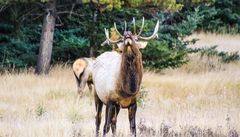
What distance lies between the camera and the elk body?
30.9 feet

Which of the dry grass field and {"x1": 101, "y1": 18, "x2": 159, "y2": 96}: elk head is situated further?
Answer: the dry grass field

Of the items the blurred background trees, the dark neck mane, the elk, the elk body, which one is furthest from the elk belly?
the blurred background trees

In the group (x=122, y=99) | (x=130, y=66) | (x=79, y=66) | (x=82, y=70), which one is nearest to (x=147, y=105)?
(x=82, y=70)

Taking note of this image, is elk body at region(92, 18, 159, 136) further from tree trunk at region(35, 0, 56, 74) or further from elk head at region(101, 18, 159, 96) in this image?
tree trunk at region(35, 0, 56, 74)

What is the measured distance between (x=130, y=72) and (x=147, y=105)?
223 inches

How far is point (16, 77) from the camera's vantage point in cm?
1855

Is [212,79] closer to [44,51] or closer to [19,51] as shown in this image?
[44,51]

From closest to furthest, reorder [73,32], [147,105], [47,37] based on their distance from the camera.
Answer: [147,105] → [47,37] → [73,32]

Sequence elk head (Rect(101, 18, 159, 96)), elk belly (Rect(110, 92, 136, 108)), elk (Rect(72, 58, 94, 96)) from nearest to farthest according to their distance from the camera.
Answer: elk head (Rect(101, 18, 159, 96)), elk belly (Rect(110, 92, 136, 108)), elk (Rect(72, 58, 94, 96))

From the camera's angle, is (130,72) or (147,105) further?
(147,105)

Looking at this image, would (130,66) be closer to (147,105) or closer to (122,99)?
(122,99)

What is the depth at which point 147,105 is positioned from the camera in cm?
1516

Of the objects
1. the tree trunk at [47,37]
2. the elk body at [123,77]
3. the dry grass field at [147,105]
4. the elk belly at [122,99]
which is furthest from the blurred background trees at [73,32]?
the elk belly at [122,99]

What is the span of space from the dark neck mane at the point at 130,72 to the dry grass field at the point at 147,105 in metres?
1.05
